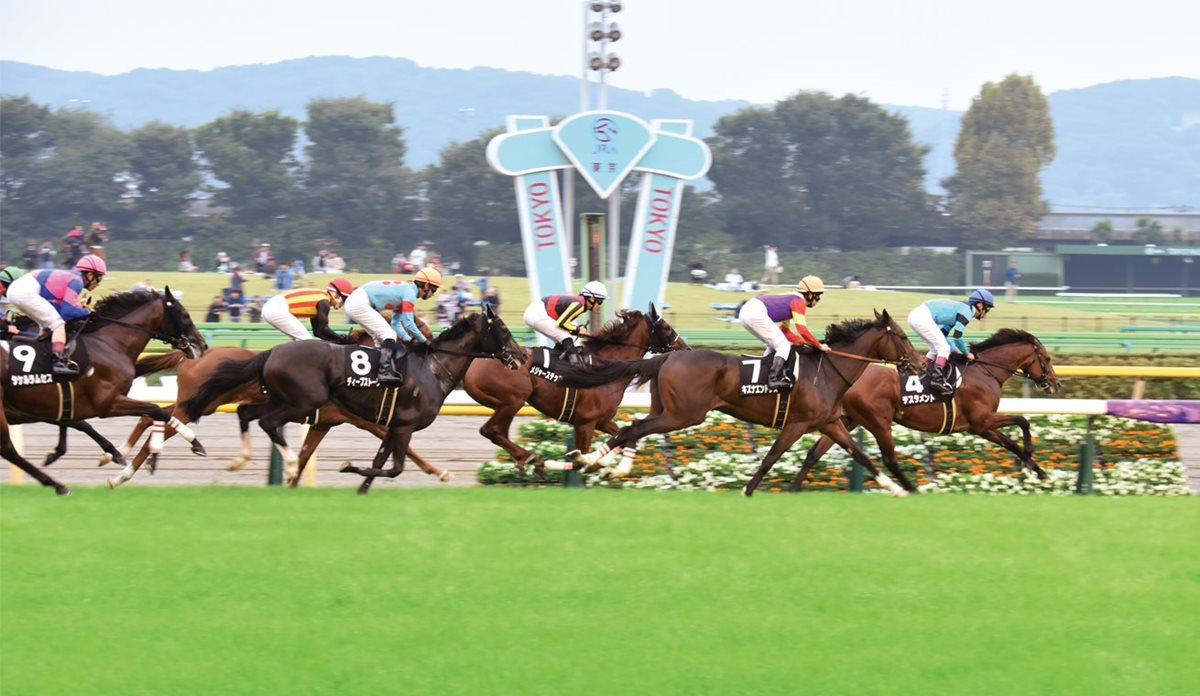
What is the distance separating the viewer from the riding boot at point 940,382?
936cm

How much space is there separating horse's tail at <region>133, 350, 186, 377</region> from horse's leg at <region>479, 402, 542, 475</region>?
1.93 metres

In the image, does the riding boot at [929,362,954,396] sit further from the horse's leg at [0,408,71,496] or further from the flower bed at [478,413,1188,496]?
the horse's leg at [0,408,71,496]

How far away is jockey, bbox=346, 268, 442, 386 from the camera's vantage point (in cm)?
834

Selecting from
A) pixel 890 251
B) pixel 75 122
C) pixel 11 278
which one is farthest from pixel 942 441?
pixel 75 122

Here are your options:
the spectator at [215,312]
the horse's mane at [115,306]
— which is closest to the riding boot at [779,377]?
the horse's mane at [115,306]

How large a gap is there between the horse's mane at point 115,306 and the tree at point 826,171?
46255 millimetres

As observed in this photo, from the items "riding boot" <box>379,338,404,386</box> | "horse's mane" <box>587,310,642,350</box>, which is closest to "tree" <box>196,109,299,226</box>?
"horse's mane" <box>587,310,642,350</box>

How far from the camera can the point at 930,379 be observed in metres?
9.39

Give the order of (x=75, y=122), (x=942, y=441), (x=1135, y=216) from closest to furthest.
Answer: (x=942, y=441) < (x=75, y=122) < (x=1135, y=216)

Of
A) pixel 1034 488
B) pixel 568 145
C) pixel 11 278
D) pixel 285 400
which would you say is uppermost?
pixel 568 145

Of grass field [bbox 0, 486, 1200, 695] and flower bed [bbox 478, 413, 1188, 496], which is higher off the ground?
grass field [bbox 0, 486, 1200, 695]

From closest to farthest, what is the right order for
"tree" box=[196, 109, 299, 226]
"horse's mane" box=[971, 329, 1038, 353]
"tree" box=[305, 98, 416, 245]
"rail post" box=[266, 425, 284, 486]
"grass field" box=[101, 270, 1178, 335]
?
"rail post" box=[266, 425, 284, 486], "horse's mane" box=[971, 329, 1038, 353], "grass field" box=[101, 270, 1178, 335], "tree" box=[305, 98, 416, 245], "tree" box=[196, 109, 299, 226]

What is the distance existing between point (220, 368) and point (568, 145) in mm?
8678

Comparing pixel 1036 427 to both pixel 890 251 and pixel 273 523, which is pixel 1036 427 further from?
pixel 890 251
